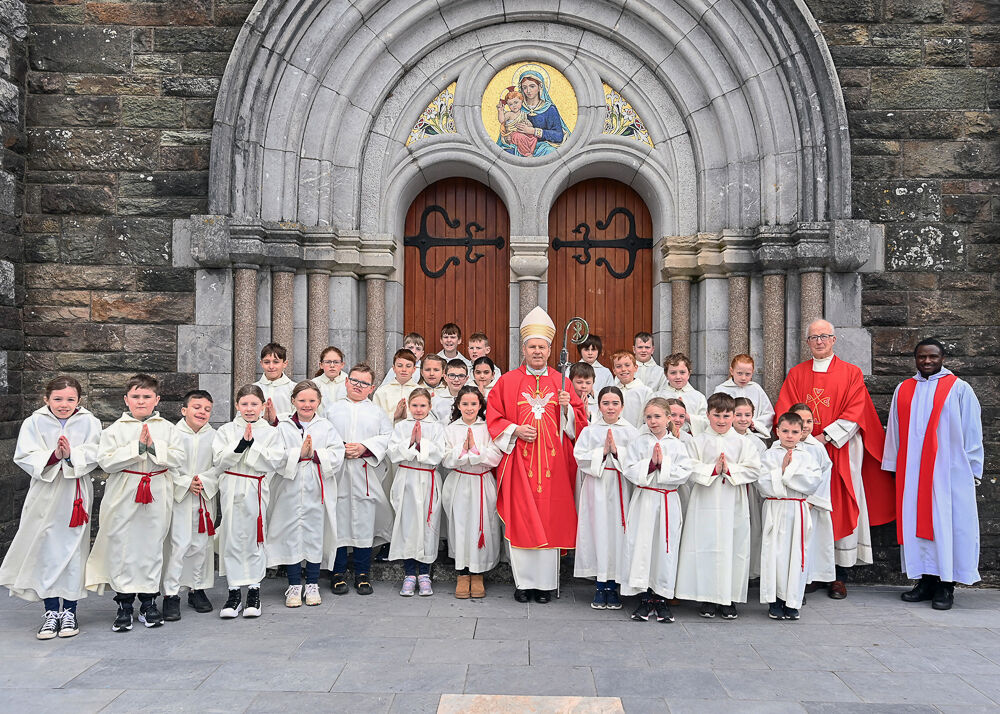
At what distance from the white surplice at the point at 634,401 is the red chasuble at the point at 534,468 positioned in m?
0.60

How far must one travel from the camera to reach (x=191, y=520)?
4758 mm

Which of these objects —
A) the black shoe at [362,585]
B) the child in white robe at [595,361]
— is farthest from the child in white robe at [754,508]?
the black shoe at [362,585]

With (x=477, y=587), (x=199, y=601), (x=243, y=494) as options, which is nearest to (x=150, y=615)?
(x=199, y=601)

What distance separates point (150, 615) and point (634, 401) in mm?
3420

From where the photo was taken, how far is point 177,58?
6.31 metres

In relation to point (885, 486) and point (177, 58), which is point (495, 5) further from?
point (885, 486)

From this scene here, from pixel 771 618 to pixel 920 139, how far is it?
3876mm

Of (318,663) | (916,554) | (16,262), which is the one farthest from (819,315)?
(16,262)

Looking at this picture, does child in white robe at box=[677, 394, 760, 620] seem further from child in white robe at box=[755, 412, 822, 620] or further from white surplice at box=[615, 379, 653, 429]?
white surplice at box=[615, 379, 653, 429]

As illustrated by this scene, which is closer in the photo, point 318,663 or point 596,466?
point 318,663

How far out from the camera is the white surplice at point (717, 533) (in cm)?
479

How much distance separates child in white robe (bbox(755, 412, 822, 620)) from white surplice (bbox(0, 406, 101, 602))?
395 centimetres

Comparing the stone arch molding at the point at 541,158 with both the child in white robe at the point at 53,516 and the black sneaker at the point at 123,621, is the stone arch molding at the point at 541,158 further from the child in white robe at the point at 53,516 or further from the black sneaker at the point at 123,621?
the black sneaker at the point at 123,621

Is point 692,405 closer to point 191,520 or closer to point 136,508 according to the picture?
point 191,520
